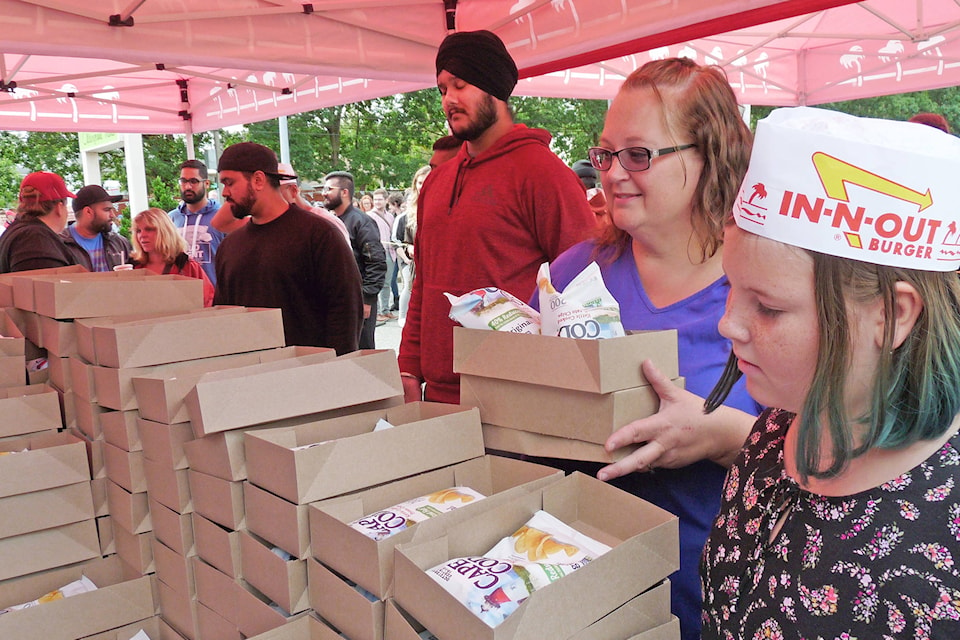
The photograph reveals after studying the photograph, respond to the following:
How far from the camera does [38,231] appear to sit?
4.12 meters

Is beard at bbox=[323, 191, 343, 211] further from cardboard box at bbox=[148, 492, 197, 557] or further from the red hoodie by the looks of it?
cardboard box at bbox=[148, 492, 197, 557]

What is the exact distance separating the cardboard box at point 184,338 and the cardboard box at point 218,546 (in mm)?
406

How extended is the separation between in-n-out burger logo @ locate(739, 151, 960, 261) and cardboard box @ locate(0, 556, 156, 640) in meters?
1.70

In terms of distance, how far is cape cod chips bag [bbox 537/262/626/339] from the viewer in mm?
1194

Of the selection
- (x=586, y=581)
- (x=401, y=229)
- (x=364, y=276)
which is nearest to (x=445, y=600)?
(x=586, y=581)

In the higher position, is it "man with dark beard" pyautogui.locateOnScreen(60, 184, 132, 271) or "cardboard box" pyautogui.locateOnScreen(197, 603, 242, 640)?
"man with dark beard" pyautogui.locateOnScreen(60, 184, 132, 271)

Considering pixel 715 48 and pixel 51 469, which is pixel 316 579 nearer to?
pixel 51 469

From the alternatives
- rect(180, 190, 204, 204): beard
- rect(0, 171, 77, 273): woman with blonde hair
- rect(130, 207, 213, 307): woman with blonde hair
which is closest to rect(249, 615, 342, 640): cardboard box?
rect(130, 207, 213, 307): woman with blonde hair

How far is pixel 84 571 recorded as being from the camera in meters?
1.95

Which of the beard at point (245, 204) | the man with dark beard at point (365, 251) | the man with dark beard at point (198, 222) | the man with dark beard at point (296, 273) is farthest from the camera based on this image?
the man with dark beard at point (365, 251)

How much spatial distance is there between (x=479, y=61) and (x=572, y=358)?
1566 millimetres

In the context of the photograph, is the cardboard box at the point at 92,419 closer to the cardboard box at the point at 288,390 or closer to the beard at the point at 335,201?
the cardboard box at the point at 288,390

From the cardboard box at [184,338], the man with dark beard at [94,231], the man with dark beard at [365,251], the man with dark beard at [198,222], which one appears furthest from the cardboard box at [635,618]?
the man with dark beard at [94,231]

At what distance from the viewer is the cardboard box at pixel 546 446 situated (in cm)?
122
